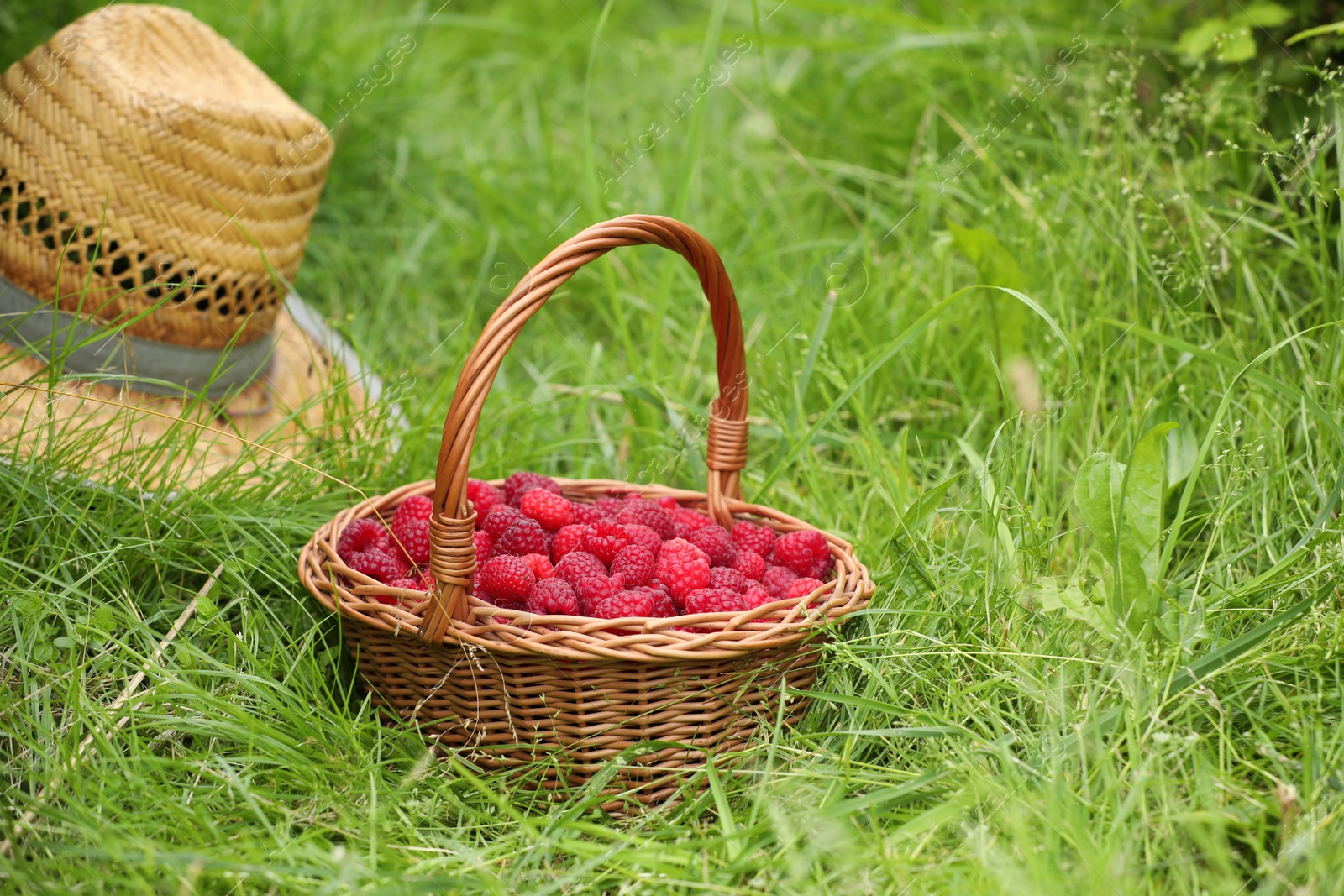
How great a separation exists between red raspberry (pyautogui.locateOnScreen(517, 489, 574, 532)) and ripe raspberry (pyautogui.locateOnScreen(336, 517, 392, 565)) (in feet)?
0.71

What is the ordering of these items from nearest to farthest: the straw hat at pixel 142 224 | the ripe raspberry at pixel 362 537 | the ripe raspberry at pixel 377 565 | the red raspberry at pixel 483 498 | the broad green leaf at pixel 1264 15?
the ripe raspberry at pixel 377 565, the ripe raspberry at pixel 362 537, the red raspberry at pixel 483 498, the straw hat at pixel 142 224, the broad green leaf at pixel 1264 15

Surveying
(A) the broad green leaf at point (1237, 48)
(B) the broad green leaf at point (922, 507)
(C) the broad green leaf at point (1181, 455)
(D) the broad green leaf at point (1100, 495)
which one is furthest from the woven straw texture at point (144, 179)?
(A) the broad green leaf at point (1237, 48)

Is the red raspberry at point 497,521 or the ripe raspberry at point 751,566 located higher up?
the red raspberry at point 497,521

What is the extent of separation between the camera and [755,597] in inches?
55.7

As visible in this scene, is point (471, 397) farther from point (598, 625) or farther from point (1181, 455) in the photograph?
point (1181, 455)

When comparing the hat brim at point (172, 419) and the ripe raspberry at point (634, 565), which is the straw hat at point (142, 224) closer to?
the hat brim at point (172, 419)

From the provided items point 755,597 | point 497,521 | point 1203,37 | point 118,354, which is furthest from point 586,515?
point 1203,37

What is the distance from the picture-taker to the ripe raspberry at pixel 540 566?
1.46 metres

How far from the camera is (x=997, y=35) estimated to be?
258 centimetres

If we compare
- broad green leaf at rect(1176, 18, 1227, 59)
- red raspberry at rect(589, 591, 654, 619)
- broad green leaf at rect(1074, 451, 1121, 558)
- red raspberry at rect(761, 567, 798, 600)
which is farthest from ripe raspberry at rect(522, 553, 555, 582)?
broad green leaf at rect(1176, 18, 1227, 59)

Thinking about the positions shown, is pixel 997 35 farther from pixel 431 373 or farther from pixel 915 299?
pixel 431 373

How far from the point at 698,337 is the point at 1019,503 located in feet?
3.44

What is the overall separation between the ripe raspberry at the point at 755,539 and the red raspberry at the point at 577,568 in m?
0.26

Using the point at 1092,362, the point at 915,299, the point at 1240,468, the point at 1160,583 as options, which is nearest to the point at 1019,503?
the point at 1160,583
